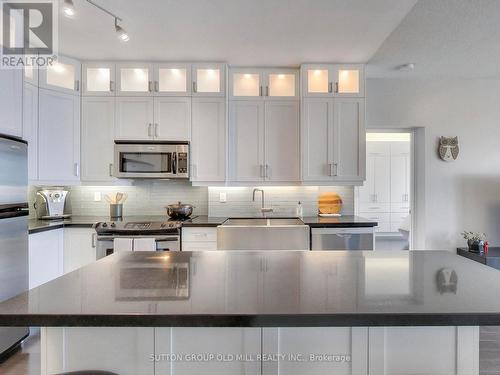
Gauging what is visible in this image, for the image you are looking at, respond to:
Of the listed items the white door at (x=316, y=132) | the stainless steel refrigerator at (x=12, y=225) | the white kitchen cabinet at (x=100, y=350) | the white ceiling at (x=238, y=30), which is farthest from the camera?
the white door at (x=316, y=132)

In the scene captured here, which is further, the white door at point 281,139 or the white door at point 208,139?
the white door at point 281,139

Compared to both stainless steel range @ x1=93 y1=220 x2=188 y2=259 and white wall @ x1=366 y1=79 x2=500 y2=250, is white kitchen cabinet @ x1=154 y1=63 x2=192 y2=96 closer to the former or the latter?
stainless steel range @ x1=93 y1=220 x2=188 y2=259

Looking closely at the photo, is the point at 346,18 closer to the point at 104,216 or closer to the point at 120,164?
the point at 120,164

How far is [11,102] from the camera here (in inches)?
85.1

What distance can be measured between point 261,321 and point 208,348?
32cm

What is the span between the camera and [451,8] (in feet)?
7.36

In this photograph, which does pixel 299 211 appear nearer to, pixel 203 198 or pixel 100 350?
pixel 203 198

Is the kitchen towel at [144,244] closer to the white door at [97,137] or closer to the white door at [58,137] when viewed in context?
the white door at [97,137]

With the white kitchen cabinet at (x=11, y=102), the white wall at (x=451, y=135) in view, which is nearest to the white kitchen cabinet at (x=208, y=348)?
the white kitchen cabinet at (x=11, y=102)

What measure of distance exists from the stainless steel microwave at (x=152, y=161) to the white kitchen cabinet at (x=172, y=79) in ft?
2.12

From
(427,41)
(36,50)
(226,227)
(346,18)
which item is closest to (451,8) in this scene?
(427,41)

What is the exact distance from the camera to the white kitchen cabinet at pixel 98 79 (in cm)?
315

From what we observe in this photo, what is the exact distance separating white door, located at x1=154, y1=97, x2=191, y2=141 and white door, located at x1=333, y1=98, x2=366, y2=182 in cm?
169

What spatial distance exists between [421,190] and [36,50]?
188 inches
